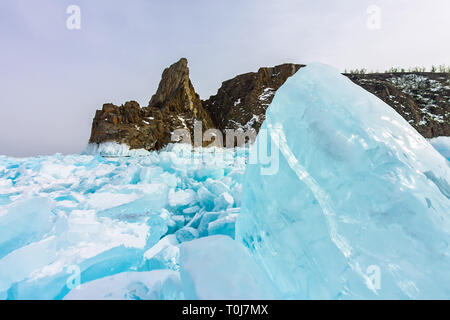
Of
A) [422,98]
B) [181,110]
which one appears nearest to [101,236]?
[181,110]

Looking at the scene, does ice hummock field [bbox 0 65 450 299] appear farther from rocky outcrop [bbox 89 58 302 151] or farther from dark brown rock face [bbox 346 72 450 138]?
dark brown rock face [bbox 346 72 450 138]

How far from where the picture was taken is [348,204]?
3.24 feet

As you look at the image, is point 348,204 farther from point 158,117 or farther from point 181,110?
point 181,110

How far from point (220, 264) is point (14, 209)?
6.64 feet

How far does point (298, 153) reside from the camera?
4.02ft

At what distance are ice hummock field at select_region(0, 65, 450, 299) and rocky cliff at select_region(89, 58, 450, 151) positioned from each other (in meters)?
22.3

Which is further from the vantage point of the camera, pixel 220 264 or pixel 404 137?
pixel 404 137

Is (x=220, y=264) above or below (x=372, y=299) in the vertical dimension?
above

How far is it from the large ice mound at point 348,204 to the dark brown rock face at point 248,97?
28150 mm

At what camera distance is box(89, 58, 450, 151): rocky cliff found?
23.0m

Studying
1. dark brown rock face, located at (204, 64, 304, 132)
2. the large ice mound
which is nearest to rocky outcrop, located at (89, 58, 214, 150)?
dark brown rock face, located at (204, 64, 304, 132)

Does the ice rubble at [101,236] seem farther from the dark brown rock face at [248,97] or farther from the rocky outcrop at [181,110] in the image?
the dark brown rock face at [248,97]
